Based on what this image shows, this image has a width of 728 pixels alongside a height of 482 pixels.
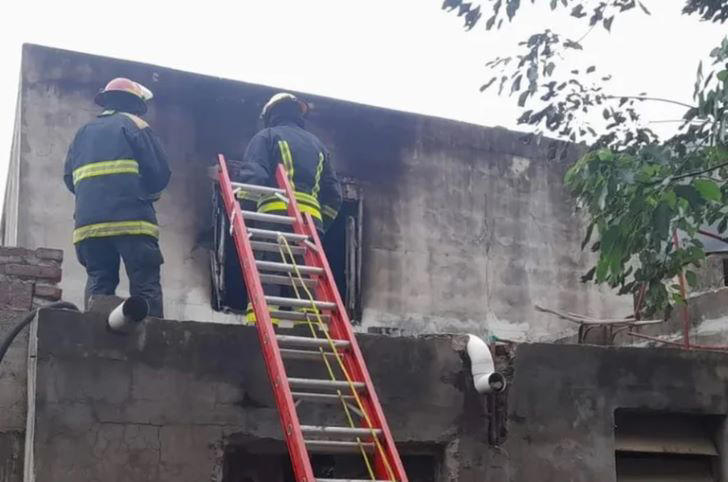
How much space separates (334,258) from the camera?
373 inches

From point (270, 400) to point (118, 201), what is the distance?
158 cm

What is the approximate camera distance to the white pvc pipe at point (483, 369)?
594 centimetres

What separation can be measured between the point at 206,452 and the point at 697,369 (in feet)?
11.0

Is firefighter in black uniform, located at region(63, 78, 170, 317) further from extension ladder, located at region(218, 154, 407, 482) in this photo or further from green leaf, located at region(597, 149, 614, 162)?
green leaf, located at region(597, 149, 614, 162)

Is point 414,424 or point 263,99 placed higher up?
point 263,99

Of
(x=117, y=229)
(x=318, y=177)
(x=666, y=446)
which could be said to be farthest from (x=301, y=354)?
(x=666, y=446)

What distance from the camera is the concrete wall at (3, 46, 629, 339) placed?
844 cm

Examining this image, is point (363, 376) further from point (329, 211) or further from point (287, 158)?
point (329, 211)

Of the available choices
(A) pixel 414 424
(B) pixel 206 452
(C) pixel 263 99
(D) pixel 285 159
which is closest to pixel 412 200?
(C) pixel 263 99

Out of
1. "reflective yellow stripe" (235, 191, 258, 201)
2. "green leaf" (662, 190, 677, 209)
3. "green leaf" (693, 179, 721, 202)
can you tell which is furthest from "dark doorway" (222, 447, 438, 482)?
"green leaf" (693, 179, 721, 202)

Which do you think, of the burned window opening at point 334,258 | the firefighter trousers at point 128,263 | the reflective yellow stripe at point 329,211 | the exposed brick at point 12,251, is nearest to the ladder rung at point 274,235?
the firefighter trousers at point 128,263

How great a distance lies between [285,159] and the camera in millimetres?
6902

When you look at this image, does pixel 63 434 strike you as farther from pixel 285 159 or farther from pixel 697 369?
pixel 697 369

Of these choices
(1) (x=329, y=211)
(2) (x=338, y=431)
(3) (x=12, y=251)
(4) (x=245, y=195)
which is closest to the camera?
(2) (x=338, y=431)
